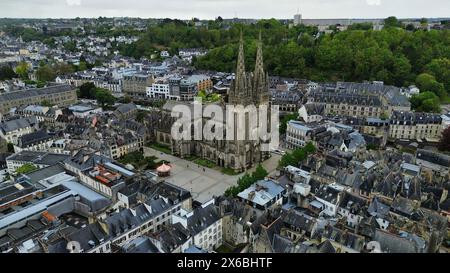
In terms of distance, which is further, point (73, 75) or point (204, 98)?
point (73, 75)

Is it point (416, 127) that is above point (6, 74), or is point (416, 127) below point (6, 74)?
below

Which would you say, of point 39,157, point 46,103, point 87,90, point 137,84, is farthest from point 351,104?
point 46,103

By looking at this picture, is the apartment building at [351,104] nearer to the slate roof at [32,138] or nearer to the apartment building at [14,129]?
the slate roof at [32,138]

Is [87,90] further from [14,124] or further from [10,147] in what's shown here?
[10,147]

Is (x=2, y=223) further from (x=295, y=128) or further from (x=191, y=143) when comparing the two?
(x=295, y=128)
